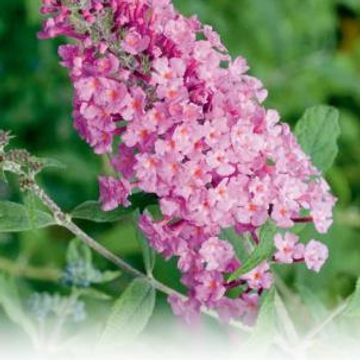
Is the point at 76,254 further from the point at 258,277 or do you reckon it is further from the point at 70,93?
the point at 70,93

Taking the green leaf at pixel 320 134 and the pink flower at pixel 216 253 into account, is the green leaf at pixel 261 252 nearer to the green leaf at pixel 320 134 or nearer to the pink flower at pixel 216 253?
the pink flower at pixel 216 253

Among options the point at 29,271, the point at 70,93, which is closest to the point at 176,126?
the point at 29,271

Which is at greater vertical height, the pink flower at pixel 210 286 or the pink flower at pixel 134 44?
the pink flower at pixel 134 44

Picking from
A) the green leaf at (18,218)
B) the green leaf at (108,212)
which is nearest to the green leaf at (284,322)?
the green leaf at (108,212)

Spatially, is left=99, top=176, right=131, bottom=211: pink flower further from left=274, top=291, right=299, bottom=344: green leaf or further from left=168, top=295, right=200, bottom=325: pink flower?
left=274, top=291, right=299, bottom=344: green leaf

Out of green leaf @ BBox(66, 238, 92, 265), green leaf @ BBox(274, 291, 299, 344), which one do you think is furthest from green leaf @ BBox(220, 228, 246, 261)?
green leaf @ BBox(66, 238, 92, 265)
